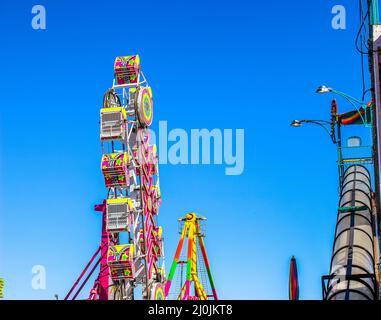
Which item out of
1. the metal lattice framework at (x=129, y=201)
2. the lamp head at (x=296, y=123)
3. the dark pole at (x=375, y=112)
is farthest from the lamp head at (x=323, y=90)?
the metal lattice framework at (x=129, y=201)

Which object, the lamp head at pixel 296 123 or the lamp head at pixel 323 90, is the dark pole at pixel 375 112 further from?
the lamp head at pixel 296 123

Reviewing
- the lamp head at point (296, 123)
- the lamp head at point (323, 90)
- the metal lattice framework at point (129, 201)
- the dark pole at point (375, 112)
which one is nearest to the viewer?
the dark pole at point (375, 112)

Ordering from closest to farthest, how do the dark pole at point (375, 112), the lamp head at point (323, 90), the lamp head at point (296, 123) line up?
the dark pole at point (375, 112), the lamp head at point (323, 90), the lamp head at point (296, 123)

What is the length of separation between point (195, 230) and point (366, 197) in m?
38.5

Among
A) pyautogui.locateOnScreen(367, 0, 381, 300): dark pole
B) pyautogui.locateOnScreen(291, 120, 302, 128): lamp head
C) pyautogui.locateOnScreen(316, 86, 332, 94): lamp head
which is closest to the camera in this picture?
pyautogui.locateOnScreen(367, 0, 381, 300): dark pole

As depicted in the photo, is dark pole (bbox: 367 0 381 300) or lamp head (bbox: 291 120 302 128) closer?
dark pole (bbox: 367 0 381 300)

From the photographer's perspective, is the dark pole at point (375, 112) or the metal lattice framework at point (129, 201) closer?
the dark pole at point (375, 112)

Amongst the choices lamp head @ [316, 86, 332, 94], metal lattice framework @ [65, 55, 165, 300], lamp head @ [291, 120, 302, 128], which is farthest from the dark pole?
metal lattice framework @ [65, 55, 165, 300]

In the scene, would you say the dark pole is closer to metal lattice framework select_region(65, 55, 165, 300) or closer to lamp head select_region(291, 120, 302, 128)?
lamp head select_region(291, 120, 302, 128)

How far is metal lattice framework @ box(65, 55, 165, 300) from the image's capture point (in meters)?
51.4

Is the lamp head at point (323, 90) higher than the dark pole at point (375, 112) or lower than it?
higher

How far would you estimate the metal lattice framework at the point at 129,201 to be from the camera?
5144cm

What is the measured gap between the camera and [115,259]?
50.7 meters
